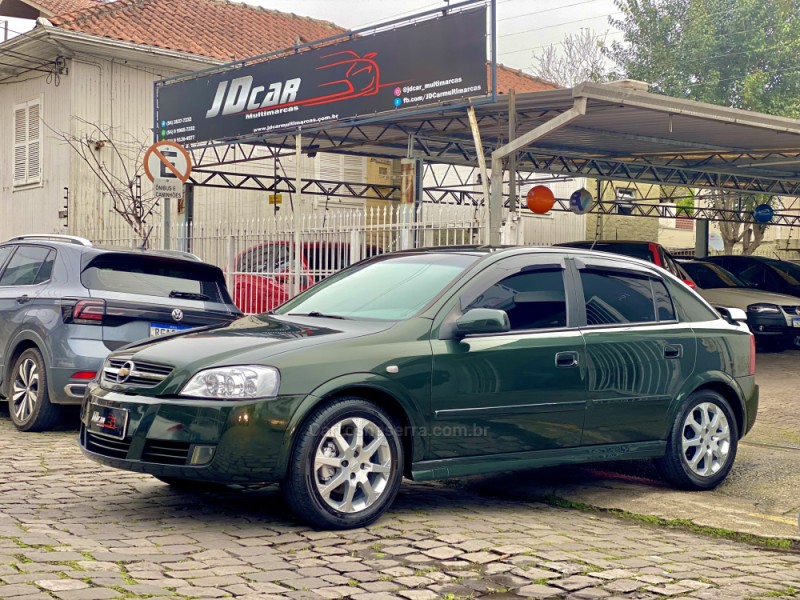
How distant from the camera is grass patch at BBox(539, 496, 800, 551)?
600 cm

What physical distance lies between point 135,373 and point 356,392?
120cm

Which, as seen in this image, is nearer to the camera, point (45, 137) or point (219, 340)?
point (219, 340)

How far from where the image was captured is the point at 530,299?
6.70 m

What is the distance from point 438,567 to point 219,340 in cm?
180

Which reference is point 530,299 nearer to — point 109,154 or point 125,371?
point 125,371

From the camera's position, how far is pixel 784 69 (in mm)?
37094

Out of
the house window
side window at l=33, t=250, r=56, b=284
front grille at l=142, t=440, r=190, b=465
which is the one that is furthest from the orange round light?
front grille at l=142, t=440, r=190, b=465

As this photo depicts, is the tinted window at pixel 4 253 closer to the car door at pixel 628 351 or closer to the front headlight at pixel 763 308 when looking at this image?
the car door at pixel 628 351

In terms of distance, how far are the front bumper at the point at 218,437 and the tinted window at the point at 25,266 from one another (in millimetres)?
4364

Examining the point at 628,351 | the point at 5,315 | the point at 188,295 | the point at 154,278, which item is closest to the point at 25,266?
the point at 5,315

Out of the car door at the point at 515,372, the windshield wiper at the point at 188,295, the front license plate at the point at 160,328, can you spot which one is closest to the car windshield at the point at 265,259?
the windshield wiper at the point at 188,295

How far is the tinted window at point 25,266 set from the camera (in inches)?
377

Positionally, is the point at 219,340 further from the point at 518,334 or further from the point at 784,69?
the point at 784,69

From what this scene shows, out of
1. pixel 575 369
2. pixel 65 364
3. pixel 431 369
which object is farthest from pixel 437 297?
pixel 65 364
